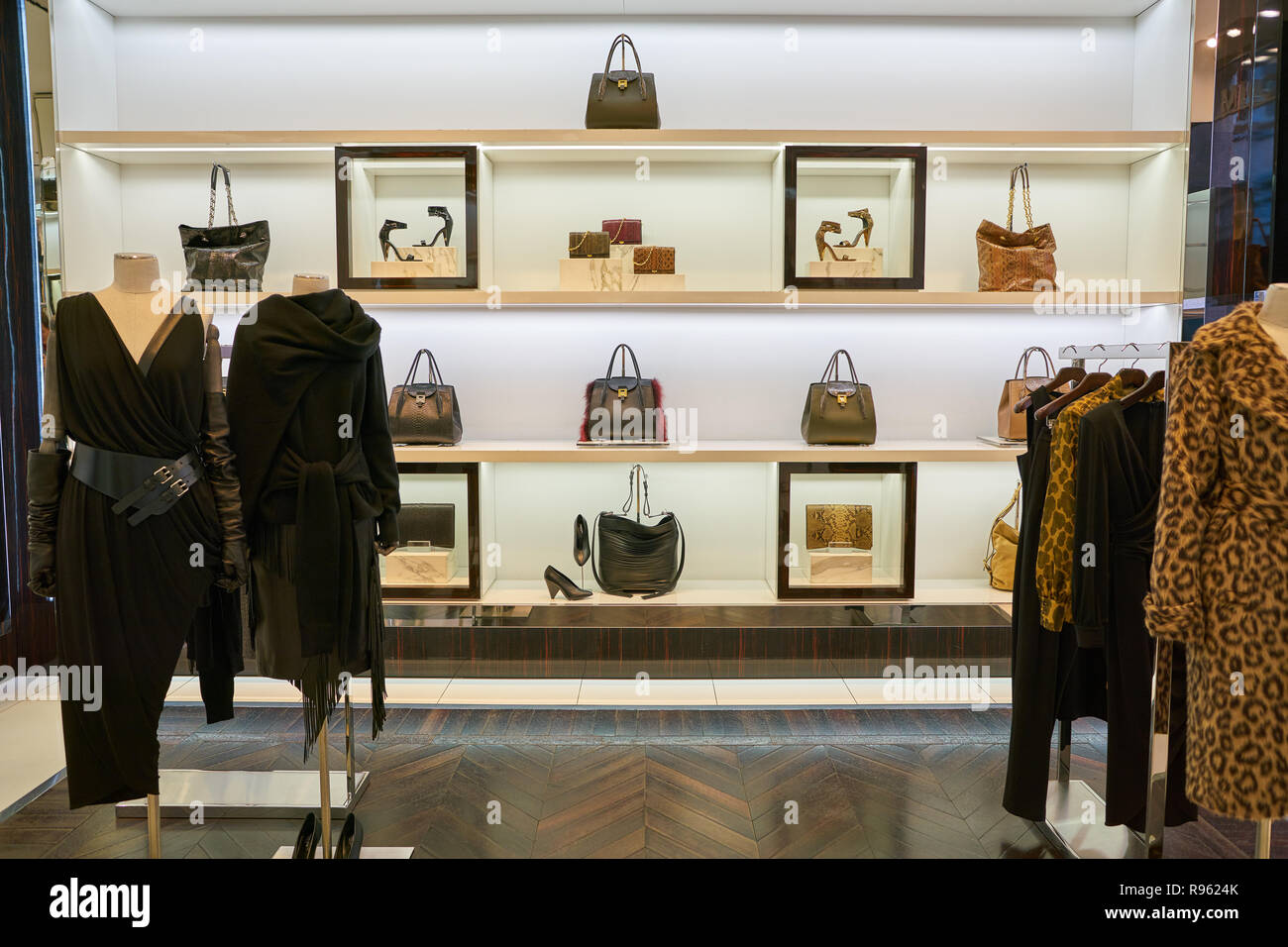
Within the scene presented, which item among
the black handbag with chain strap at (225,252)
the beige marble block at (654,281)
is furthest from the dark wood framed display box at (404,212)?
the beige marble block at (654,281)

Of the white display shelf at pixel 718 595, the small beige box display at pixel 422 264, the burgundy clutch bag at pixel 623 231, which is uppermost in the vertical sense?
the burgundy clutch bag at pixel 623 231

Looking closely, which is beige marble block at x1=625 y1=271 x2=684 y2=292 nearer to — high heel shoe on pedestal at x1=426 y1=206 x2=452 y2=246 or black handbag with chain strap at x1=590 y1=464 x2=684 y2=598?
high heel shoe on pedestal at x1=426 y1=206 x2=452 y2=246

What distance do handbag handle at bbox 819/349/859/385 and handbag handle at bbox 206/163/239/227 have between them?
8.64 feet

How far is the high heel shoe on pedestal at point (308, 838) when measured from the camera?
2.57 meters

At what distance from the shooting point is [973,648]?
3.91m

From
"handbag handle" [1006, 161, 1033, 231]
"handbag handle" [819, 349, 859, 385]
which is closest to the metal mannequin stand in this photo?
"handbag handle" [819, 349, 859, 385]

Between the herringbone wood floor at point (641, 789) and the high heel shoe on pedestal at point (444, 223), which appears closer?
the herringbone wood floor at point (641, 789)

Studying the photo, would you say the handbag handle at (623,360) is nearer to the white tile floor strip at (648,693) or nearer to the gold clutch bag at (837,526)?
the gold clutch bag at (837,526)

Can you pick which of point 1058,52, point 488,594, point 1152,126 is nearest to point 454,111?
point 488,594

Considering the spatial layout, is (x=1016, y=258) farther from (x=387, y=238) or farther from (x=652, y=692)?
(x=387, y=238)

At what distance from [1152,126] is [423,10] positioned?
10.6 feet

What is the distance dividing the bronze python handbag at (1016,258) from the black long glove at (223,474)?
3042 millimetres

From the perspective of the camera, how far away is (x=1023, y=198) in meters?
4.09
